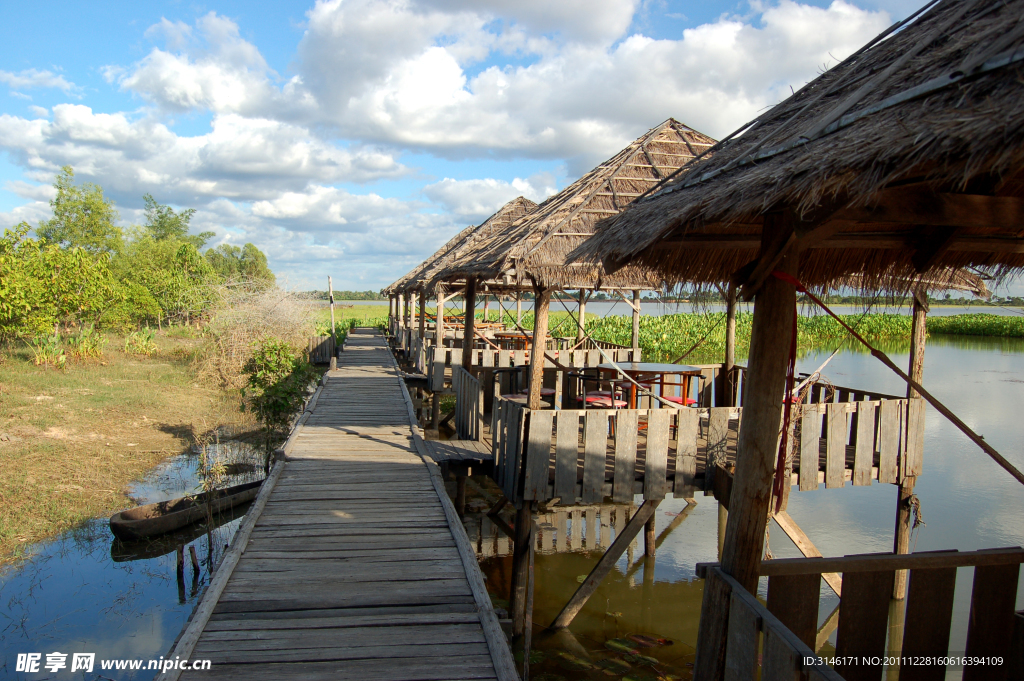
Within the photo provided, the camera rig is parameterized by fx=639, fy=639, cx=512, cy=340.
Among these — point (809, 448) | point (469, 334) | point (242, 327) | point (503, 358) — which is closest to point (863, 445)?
point (809, 448)

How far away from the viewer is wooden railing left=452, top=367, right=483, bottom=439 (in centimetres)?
826

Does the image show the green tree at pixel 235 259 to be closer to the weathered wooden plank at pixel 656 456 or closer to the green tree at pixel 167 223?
the green tree at pixel 167 223

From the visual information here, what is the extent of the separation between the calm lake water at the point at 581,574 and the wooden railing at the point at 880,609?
138 inches

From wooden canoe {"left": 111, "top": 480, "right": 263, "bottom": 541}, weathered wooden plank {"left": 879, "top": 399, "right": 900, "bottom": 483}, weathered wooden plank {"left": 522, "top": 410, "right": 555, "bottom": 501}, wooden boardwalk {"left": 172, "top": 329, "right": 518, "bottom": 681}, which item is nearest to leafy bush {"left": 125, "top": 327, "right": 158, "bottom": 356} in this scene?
wooden canoe {"left": 111, "top": 480, "right": 263, "bottom": 541}

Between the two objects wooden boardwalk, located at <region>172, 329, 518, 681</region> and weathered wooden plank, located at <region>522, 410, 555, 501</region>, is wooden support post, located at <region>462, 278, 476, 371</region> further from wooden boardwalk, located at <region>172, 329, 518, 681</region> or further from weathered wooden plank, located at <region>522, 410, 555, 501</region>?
weathered wooden plank, located at <region>522, 410, 555, 501</region>

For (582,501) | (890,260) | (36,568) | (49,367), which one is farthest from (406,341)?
(890,260)

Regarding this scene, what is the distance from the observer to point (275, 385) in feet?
38.1

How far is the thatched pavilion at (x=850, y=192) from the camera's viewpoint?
2.16 metres

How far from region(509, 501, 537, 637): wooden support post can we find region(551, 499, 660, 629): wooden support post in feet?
2.06

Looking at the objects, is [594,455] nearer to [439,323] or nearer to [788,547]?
[788,547]

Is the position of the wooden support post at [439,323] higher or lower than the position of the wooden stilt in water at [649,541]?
higher

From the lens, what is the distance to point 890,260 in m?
4.26

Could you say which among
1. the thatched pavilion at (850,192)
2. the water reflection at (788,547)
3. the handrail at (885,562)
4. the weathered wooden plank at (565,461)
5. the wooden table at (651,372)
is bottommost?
the water reflection at (788,547)

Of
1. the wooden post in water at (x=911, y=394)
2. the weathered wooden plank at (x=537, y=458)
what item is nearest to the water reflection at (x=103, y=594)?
the weathered wooden plank at (x=537, y=458)
